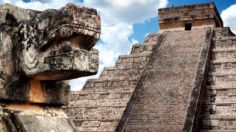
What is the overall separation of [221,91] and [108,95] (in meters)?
4.19

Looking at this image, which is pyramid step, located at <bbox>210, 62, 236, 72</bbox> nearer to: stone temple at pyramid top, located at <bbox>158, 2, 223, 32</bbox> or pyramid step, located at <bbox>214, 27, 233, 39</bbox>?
pyramid step, located at <bbox>214, 27, 233, 39</bbox>

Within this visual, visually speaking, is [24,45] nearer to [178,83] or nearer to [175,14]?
[178,83]

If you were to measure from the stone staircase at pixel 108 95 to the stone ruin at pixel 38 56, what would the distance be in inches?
518

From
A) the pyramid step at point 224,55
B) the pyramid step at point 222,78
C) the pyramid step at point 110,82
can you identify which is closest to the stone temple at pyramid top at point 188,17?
the pyramid step at point 224,55

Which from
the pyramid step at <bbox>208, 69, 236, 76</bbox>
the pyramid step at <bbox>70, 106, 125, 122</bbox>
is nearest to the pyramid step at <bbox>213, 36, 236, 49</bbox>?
the pyramid step at <bbox>208, 69, 236, 76</bbox>

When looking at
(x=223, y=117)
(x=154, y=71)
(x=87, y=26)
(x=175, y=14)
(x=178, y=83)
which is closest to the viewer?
(x=87, y=26)

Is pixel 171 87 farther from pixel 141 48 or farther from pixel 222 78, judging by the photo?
pixel 141 48

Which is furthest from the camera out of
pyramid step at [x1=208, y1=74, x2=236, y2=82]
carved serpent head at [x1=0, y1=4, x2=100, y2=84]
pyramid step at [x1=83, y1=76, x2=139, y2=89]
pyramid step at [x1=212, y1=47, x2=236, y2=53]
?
pyramid step at [x1=83, y1=76, x2=139, y2=89]

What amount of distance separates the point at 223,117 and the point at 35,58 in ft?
41.6

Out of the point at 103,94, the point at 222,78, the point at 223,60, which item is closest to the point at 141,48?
the point at 103,94

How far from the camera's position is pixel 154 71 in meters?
17.5

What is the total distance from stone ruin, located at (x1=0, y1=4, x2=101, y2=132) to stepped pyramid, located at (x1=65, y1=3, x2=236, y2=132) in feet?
36.5

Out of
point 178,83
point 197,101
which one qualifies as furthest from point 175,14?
point 197,101

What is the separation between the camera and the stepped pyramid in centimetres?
1455
